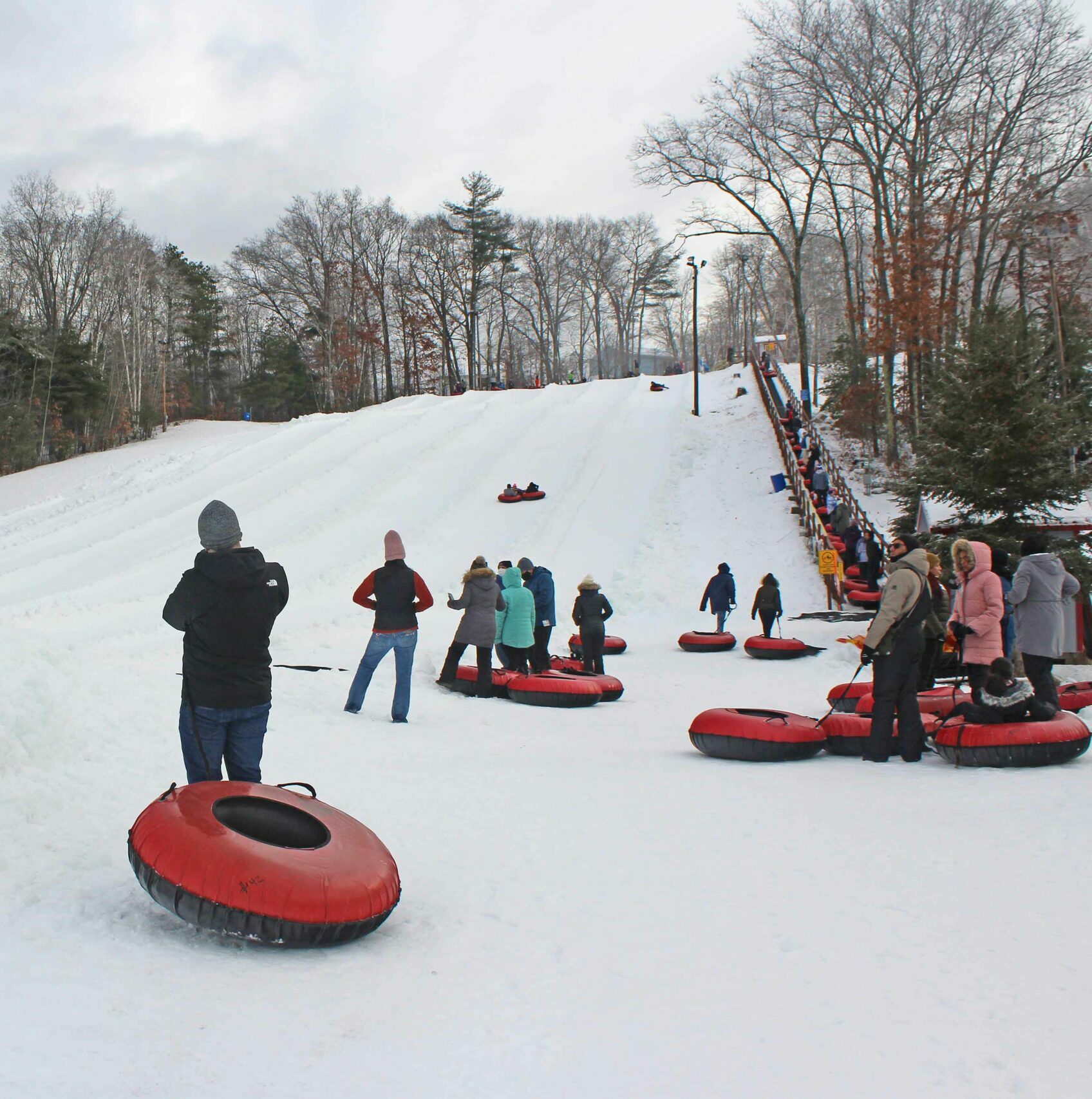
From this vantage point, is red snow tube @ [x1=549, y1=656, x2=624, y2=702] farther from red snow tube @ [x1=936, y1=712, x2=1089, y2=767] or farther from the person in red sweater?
red snow tube @ [x1=936, y1=712, x2=1089, y2=767]

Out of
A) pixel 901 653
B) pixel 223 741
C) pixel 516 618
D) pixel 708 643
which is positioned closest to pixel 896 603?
pixel 901 653

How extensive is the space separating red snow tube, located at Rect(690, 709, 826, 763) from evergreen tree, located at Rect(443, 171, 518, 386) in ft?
178

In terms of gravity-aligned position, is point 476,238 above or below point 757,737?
above

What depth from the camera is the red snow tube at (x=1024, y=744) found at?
6867 mm

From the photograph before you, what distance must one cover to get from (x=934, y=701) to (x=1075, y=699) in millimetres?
1513

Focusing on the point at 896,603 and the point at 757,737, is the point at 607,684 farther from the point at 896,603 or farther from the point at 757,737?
the point at 896,603

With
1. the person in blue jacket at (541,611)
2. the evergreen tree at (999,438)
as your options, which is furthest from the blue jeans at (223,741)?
the evergreen tree at (999,438)

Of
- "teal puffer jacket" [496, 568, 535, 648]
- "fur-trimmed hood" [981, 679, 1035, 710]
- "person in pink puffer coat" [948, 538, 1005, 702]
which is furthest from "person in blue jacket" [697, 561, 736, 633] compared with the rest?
"fur-trimmed hood" [981, 679, 1035, 710]

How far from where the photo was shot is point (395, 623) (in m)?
8.77

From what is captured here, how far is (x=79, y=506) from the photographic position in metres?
26.8

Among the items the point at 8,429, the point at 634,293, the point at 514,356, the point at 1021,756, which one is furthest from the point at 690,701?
the point at 514,356

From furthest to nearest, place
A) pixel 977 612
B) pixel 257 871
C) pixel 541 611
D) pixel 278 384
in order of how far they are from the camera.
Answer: pixel 278 384 → pixel 541 611 → pixel 977 612 → pixel 257 871

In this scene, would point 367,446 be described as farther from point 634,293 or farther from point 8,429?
point 634,293

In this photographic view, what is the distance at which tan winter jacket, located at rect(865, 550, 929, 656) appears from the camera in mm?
7234
